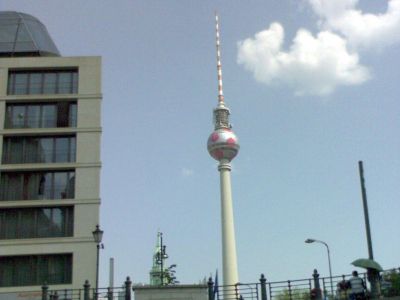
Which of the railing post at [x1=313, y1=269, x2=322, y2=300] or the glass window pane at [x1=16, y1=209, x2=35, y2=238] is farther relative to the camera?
the glass window pane at [x1=16, y1=209, x2=35, y2=238]

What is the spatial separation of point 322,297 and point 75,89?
114 feet

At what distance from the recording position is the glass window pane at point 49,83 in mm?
58606

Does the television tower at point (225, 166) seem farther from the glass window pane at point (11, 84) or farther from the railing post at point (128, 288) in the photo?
the railing post at point (128, 288)

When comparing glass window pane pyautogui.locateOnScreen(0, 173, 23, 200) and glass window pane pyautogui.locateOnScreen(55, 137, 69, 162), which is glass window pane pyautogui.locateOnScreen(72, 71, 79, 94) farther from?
glass window pane pyautogui.locateOnScreen(0, 173, 23, 200)

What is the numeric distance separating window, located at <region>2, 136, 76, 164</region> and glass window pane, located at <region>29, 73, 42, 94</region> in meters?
4.17

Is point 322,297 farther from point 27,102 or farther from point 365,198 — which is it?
point 27,102

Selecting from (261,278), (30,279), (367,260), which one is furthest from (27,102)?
(367,260)

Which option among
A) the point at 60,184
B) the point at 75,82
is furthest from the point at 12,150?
the point at 75,82

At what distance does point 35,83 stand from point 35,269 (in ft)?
53.6

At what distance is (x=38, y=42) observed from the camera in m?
65.1

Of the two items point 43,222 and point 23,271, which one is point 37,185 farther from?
point 23,271

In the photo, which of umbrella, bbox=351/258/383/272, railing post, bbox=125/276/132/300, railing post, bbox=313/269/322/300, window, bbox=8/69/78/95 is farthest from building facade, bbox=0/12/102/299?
umbrella, bbox=351/258/383/272

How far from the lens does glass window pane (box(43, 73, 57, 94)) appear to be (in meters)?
58.6

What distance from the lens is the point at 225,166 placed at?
90.7m
